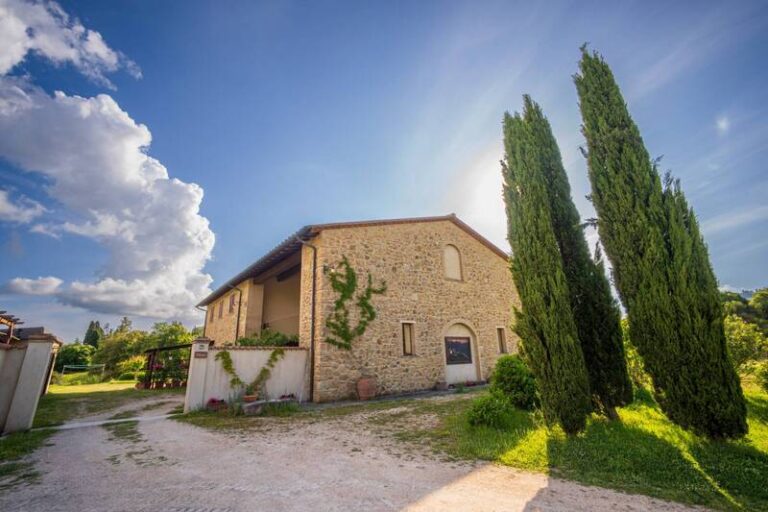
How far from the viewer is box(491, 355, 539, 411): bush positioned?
22.6 feet

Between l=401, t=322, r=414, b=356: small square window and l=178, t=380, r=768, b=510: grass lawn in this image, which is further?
l=401, t=322, r=414, b=356: small square window

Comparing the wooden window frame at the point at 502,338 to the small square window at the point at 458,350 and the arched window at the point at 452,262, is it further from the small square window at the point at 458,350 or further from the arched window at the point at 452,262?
the arched window at the point at 452,262

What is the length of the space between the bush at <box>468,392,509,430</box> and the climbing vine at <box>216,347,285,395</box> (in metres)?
6.14

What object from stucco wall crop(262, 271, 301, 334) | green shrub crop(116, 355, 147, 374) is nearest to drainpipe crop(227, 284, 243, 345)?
stucco wall crop(262, 271, 301, 334)

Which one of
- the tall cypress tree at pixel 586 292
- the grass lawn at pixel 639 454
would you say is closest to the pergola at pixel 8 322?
the grass lawn at pixel 639 454

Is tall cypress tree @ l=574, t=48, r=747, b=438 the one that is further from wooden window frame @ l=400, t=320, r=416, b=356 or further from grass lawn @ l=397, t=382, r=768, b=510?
wooden window frame @ l=400, t=320, r=416, b=356

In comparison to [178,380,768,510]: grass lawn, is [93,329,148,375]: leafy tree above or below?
above

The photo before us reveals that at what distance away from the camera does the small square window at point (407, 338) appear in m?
11.6

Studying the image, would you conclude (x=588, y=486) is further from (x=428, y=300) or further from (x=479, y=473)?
(x=428, y=300)

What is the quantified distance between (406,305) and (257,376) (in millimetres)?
5227

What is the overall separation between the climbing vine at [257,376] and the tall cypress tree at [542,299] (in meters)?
7.06

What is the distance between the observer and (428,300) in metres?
12.5

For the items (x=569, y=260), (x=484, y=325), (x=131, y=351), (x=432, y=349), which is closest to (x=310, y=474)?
(x=569, y=260)

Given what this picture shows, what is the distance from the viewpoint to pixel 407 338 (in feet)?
38.5
